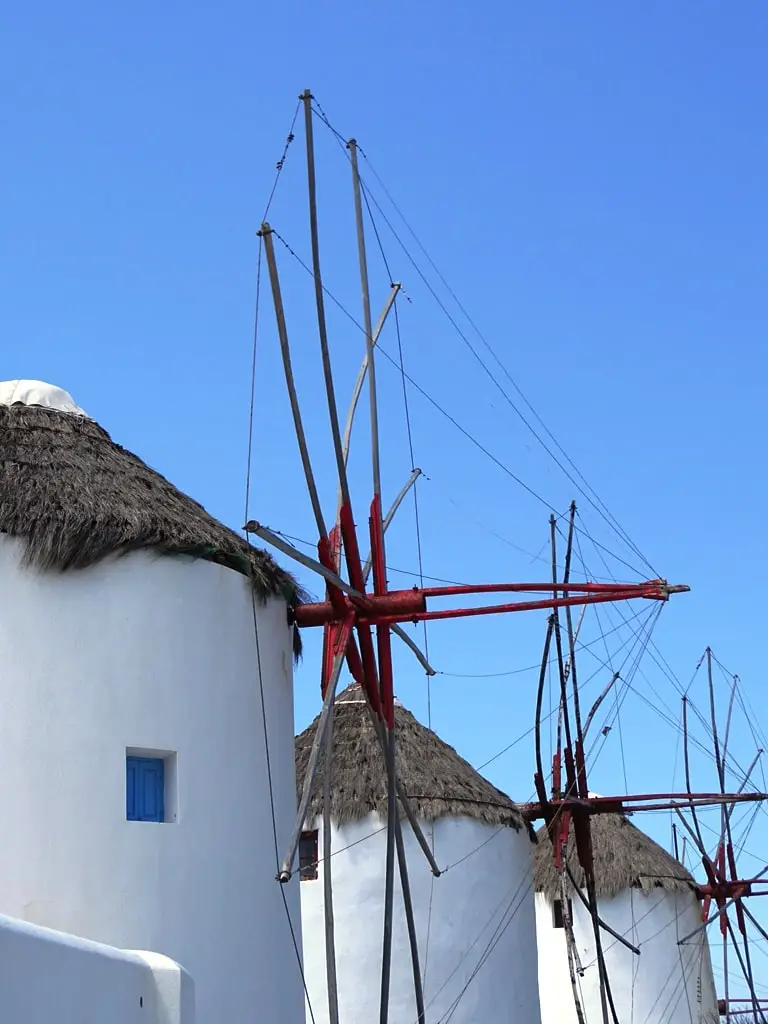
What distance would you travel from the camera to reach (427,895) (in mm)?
20500

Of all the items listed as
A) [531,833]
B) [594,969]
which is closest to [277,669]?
[531,833]

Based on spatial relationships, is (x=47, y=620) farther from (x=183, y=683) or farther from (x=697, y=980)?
(x=697, y=980)

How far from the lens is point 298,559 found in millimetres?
13266

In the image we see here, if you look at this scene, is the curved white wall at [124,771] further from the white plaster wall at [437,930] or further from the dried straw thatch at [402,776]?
the dried straw thatch at [402,776]

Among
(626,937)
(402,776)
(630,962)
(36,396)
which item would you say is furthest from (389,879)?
(630,962)

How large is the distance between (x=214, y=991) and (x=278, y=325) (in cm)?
556

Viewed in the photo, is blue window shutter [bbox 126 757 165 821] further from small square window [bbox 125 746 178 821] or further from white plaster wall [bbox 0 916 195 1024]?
white plaster wall [bbox 0 916 195 1024]

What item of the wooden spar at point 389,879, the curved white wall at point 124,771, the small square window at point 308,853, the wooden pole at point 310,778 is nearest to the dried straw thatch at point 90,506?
the curved white wall at point 124,771

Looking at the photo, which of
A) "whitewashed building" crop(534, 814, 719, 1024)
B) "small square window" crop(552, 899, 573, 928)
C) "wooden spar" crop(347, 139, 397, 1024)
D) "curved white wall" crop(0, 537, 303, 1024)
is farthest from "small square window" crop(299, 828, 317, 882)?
"small square window" crop(552, 899, 573, 928)

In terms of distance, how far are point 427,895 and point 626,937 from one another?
9.86 metres

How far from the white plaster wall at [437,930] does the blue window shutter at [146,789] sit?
7051 mm

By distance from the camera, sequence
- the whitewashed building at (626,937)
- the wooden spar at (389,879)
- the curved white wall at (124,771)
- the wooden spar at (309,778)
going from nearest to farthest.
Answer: the wooden spar at (309,778) → the curved white wall at (124,771) → the wooden spar at (389,879) → the whitewashed building at (626,937)

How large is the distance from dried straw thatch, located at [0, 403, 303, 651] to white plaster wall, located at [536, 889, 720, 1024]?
1547 cm

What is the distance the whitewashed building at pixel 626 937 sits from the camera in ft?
94.4
